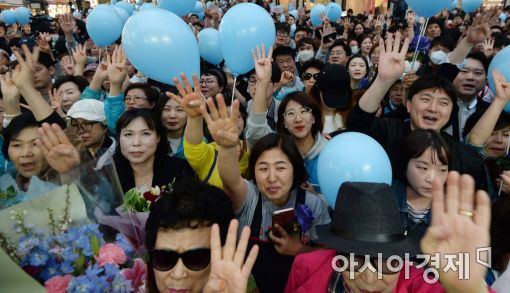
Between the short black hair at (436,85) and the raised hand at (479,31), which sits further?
the raised hand at (479,31)

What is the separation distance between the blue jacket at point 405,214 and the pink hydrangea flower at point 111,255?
150 centimetres

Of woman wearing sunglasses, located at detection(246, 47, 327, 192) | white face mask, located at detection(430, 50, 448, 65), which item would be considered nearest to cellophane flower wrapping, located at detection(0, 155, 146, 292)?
woman wearing sunglasses, located at detection(246, 47, 327, 192)

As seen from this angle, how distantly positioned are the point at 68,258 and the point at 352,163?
1.37 metres

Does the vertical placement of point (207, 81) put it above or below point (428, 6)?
below

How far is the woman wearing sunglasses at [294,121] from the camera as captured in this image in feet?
9.10

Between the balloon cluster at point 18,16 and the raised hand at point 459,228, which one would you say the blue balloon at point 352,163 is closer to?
the raised hand at point 459,228

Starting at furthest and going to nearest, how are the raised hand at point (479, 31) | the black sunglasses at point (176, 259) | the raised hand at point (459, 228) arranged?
the raised hand at point (479, 31)
the black sunglasses at point (176, 259)
the raised hand at point (459, 228)

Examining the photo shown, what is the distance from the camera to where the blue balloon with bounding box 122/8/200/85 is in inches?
103

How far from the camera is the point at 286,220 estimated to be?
205 cm

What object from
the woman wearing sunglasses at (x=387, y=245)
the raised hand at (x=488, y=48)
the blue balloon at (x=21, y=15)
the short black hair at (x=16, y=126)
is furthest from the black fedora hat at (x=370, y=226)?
the blue balloon at (x=21, y=15)

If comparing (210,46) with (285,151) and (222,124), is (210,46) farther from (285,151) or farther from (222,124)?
(222,124)

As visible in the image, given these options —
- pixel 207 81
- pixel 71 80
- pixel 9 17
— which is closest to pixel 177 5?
pixel 207 81

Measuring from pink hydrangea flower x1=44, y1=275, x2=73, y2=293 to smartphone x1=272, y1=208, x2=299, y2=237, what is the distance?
108cm

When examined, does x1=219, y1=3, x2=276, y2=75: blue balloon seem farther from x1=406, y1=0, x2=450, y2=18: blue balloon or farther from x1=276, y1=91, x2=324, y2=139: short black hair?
x1=406, y1=0, x2=450, y2=18: blue balloon
